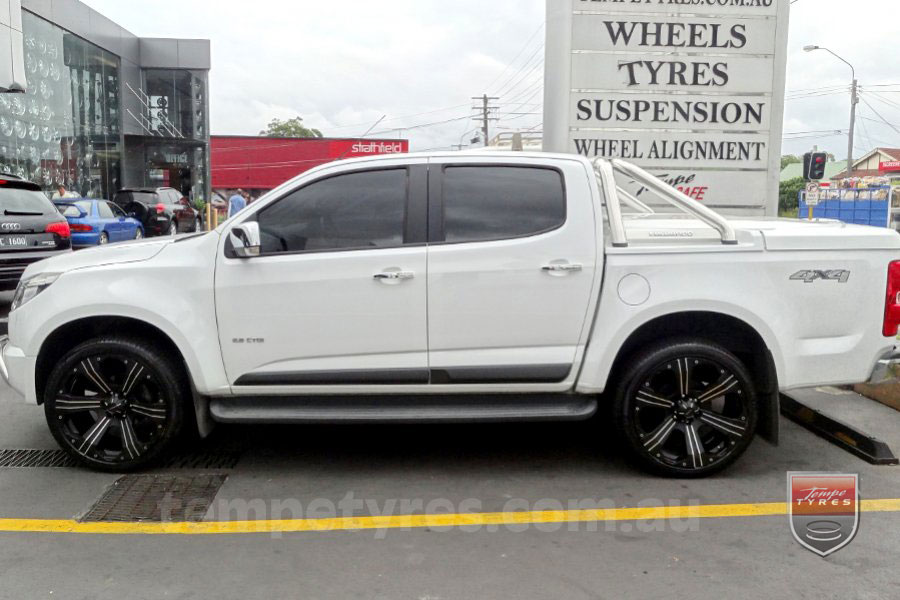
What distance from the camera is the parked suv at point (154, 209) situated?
24.4 meters

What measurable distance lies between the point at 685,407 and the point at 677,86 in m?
3.83

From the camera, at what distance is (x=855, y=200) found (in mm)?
30156

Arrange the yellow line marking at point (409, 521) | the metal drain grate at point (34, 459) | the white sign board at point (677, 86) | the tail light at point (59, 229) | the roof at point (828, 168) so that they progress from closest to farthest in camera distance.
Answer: the yellow line marking at point (409, 521), the metal drain grate at point (34, 459), the white sign board at point (677, 86), the tail light at point (59, 229), the roof at point (828, 168)

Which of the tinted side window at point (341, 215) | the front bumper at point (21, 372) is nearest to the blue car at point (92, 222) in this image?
the front bumper at point (21, 372)

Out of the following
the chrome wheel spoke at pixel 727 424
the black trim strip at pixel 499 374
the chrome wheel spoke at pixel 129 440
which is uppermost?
the black trim strip at pixel 499 374

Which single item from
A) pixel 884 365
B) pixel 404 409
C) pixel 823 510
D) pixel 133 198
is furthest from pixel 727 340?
pixel 133 198

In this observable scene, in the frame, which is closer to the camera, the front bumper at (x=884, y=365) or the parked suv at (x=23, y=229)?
the front bumper at (x=884, y=365)

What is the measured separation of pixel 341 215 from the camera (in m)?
4.56

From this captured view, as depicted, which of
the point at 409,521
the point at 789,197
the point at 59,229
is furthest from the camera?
the point at 789,197

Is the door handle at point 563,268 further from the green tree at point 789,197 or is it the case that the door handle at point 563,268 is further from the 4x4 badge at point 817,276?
the green tree at point 789,197

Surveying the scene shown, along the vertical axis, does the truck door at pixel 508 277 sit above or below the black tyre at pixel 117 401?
above

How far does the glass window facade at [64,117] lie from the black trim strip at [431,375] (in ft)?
68.4

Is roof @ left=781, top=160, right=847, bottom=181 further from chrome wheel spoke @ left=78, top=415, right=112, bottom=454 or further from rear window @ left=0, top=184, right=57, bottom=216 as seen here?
chrome wheel spoke @ left=78, top=415, right=112, bottom=454
